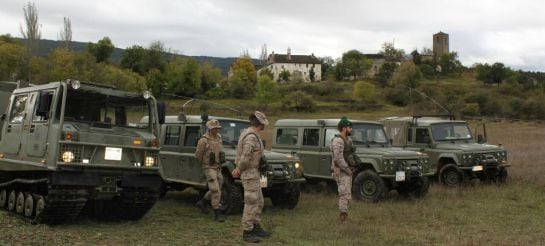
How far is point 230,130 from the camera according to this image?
38.7 ft

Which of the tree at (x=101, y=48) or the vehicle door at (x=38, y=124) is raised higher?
the tree at (x=101, y=48)

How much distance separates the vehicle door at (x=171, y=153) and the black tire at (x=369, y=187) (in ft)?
12.5

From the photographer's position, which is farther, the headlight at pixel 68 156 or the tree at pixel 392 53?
the tree at pixel 392 53

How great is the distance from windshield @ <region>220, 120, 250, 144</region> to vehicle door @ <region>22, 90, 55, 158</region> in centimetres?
358

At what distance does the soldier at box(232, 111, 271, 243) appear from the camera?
8195 millimetres

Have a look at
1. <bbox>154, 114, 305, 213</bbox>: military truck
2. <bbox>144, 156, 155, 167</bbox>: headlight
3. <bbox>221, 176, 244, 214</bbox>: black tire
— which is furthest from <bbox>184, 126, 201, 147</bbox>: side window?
<bbox>144, 156, 155, 167</bbox>: headlight

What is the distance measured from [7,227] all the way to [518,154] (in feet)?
66.3

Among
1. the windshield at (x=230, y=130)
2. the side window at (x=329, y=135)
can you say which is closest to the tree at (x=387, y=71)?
the side window at (x=329, y=135)

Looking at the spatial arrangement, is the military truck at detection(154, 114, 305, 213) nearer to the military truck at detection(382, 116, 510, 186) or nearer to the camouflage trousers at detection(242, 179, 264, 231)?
the camouflage trousers at detection(242, 179, 264, 231)

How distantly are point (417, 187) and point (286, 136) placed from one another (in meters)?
3.48

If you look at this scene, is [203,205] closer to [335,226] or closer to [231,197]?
[231,197]

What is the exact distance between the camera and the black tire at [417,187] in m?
12.9

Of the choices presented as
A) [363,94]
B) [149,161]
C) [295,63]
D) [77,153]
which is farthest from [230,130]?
[295,63]

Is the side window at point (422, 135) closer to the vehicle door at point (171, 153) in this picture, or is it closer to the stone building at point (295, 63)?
the vehicle door at point (171, 153)
